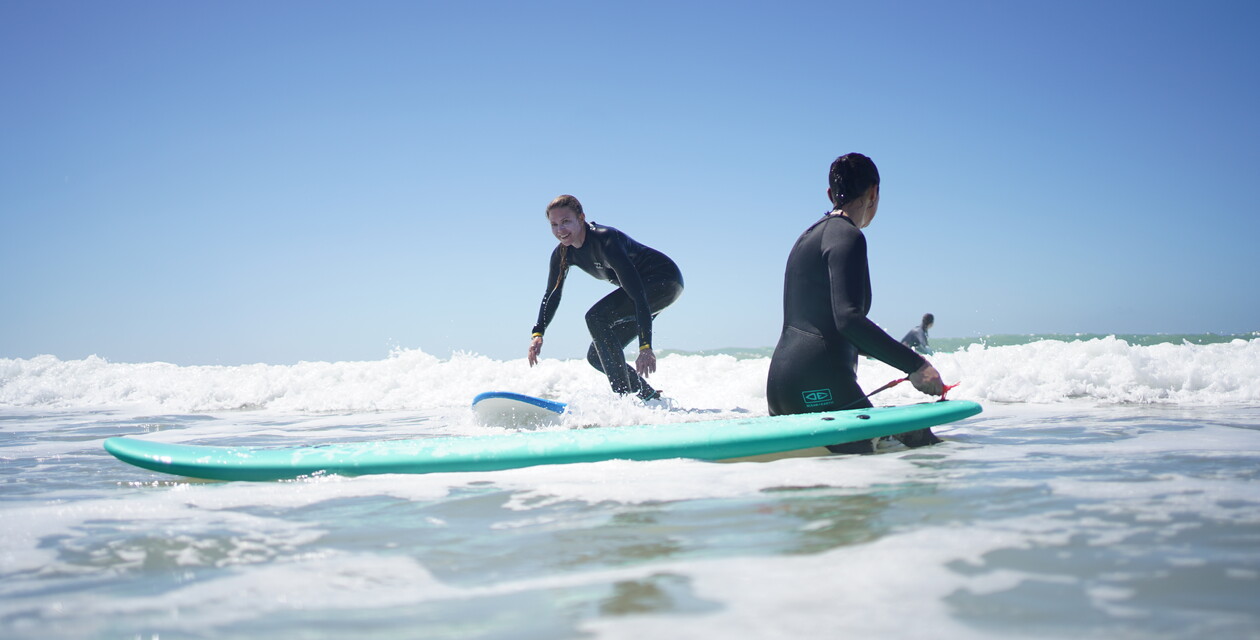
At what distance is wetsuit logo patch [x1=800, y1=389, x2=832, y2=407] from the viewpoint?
11.4ft

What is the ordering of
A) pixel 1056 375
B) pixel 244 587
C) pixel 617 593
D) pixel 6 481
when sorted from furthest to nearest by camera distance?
pixel 1056 375, pixel 6 481, pixel 244 587, pixel 617 593

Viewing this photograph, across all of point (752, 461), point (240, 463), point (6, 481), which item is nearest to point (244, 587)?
point (240, 463)

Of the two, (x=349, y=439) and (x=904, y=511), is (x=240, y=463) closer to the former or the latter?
(x=349, y=439)

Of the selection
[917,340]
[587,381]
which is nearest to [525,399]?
[587,381]

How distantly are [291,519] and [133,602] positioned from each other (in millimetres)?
848

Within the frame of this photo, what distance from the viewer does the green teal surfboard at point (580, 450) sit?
10.8 feet

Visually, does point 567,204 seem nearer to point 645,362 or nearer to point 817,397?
point 645,362

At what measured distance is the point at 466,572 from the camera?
73.4 inches

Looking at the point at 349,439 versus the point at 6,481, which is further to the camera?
the point at 349,439

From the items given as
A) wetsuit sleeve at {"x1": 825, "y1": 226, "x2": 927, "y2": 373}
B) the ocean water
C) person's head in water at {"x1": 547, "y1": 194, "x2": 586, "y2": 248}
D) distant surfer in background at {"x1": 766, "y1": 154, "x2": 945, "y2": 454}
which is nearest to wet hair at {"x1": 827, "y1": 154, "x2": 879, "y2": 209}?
distant surfer in background at {"x1": 766, "y1": 154, "x2": 945, "y2": 454}

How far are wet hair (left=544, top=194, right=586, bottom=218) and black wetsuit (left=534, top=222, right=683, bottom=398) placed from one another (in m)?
0.15

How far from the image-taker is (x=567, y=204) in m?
5.38

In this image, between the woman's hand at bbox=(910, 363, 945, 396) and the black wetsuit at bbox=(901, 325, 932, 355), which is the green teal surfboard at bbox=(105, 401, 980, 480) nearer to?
the woman's hand at bbox=(910, 363, 945, 396)

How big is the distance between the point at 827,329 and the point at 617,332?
2409 millimetres
